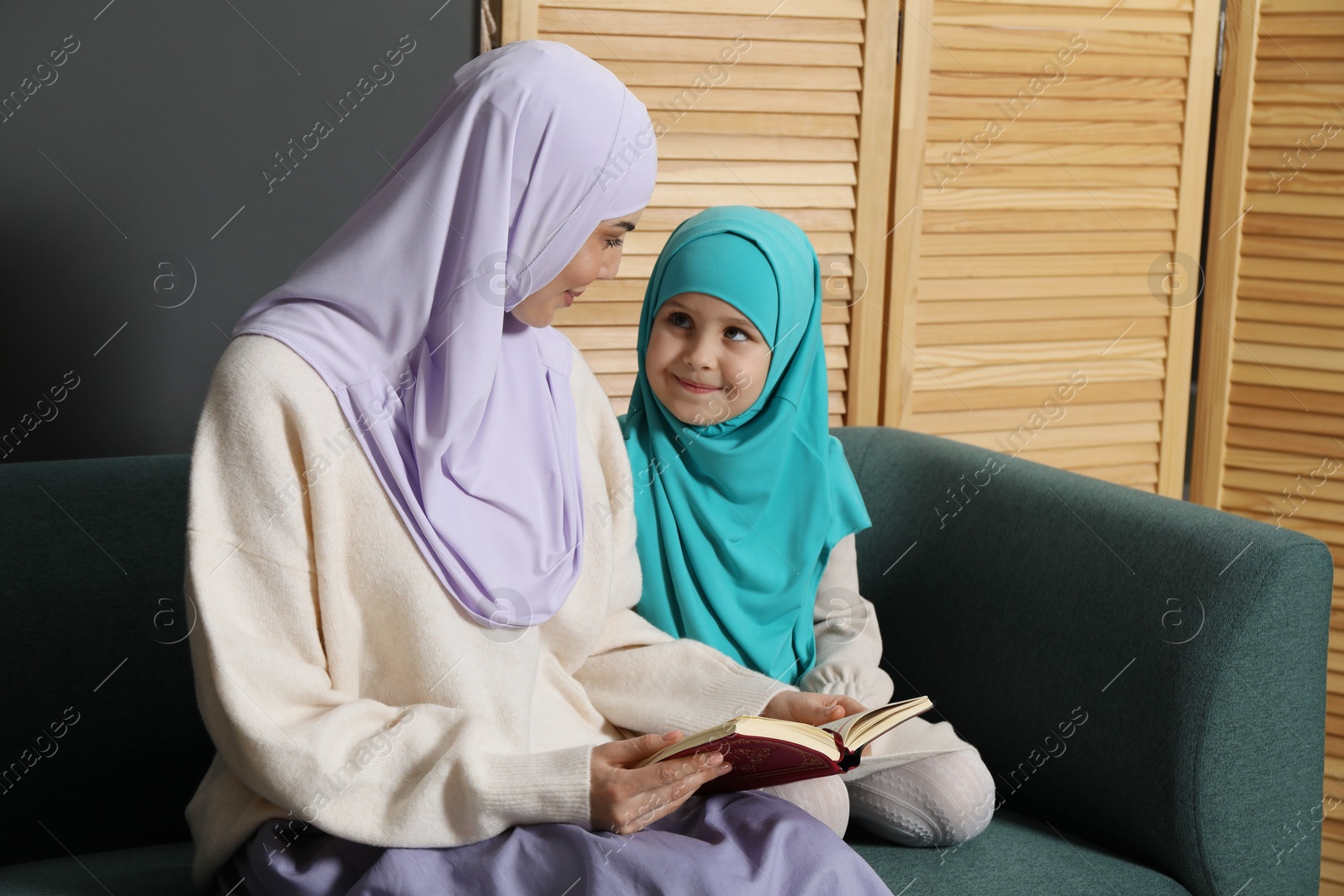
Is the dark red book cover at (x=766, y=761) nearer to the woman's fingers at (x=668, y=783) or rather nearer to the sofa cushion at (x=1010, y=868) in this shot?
the woman's fingers at (x=668, y=783)

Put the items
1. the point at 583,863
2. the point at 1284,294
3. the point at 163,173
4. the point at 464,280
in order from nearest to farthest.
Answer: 1. the point at 583,863
2. the point at 464,280
3. the point at 163,173
4. the point at 1284,294

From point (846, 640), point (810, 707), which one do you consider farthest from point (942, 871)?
point (846, 640)

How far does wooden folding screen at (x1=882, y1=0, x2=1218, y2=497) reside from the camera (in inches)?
108

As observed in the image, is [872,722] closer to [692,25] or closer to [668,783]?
[668,783]

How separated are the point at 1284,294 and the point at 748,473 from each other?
5.16ft

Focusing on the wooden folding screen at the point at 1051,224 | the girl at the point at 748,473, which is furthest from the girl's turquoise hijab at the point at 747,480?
the wooden folding screen at the point at 1051,224

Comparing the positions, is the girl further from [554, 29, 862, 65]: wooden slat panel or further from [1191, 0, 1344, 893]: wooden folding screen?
[1191, 0, 1344, 893]: wooden folding screen

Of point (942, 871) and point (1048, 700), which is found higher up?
point (1048, 700)

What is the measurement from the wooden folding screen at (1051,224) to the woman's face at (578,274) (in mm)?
1368

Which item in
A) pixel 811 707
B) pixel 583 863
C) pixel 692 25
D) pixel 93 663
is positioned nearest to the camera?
pixel 583 863

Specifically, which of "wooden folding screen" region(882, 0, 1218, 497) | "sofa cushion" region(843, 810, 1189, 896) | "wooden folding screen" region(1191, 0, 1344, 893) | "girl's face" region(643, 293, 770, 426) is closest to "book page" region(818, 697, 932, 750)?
"sofa cushion" region(843, 810, 1189, 896)

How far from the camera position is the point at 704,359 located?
1.88 metres

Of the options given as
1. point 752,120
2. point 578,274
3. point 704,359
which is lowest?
point 704,359

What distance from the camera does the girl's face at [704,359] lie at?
1894 millimetres
